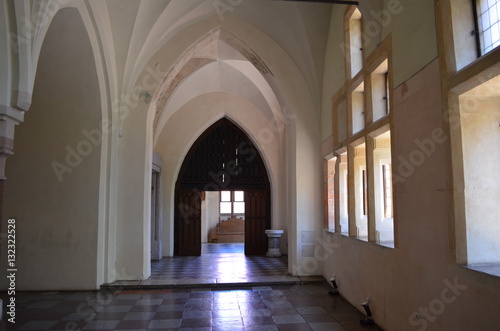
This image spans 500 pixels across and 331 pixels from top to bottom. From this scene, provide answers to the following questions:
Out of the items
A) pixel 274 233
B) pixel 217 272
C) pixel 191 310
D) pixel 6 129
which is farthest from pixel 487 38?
pixel 274 233

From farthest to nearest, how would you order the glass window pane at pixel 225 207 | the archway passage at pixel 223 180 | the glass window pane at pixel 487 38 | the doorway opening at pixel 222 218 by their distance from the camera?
the glass window pane at pixel 225 207, the doorway opening at pixel 222 218, the archway passage at pixel 223 180, the glass window pane at pixel 487 38

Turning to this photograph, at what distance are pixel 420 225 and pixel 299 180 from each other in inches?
186

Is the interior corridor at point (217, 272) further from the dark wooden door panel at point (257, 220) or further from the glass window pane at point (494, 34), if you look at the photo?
the glass window pane at point (494, 34)

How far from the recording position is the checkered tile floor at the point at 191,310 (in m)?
5.55

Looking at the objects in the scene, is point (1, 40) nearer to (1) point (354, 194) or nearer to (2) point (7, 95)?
(2) point (7, 95)

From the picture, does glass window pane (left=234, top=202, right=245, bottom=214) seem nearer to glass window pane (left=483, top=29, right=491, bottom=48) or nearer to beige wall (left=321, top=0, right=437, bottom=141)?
beige wall (left=321, top=0, right=437, bottom=141)

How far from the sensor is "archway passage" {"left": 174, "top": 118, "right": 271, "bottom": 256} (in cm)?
1425

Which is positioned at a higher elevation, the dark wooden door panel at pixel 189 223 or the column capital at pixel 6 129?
the column capital at pixel 6 129

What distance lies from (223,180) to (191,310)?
843 cm

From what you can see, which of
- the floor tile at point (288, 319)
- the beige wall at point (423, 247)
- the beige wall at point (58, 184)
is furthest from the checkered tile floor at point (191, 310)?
the beige wall at point (423, 247)

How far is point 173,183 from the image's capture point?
46.0 feet

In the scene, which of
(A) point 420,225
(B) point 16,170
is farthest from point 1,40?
(A) point 420,225

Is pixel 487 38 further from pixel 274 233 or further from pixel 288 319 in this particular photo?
pixel 274 233

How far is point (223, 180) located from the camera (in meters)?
14.7
